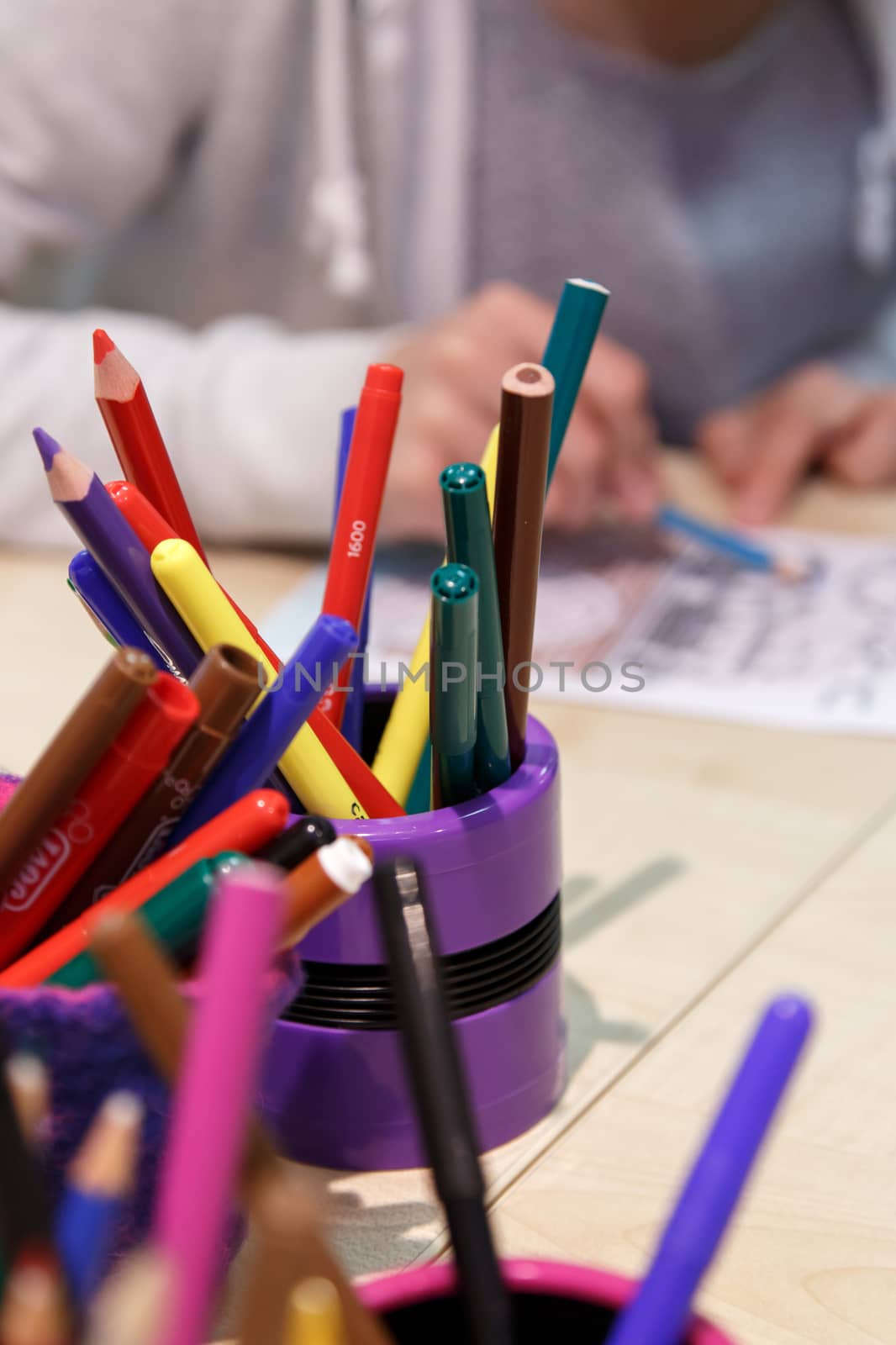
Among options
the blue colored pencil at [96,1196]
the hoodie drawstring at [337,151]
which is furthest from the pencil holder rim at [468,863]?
the hoodie drawstring at [337,151]

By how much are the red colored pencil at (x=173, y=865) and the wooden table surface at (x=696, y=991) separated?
8 centimetres

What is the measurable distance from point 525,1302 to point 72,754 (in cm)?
9

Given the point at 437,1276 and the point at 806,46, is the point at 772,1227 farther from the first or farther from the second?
the point at 806,46

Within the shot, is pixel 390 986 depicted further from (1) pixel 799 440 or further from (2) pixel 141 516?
(1) pixel 799 440

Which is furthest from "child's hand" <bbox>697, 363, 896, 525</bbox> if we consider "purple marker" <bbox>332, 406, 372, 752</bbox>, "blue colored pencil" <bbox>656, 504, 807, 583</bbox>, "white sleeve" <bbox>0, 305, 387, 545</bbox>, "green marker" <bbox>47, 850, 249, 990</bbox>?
"green marker" <bbox>47, 850, 249, 990</bbox>

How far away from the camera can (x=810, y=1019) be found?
14 centimetres

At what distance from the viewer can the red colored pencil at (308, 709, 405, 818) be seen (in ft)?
0.80

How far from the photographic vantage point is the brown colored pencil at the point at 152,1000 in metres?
0.13

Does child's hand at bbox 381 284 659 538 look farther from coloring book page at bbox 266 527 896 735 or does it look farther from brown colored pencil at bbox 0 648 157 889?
brown colored pencil at bbox 0 648 157 889

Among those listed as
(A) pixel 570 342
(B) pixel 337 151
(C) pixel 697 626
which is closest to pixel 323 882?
(A) pixel 570 342

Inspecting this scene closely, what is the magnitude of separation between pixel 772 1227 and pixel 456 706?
0.11m

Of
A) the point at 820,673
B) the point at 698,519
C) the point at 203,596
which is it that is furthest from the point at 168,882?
the point at 698,519

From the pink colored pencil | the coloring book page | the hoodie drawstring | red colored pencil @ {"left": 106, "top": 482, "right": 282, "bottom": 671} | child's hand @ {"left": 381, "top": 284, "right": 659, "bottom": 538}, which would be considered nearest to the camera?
the pink colored pencil

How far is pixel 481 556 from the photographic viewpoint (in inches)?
8.5
